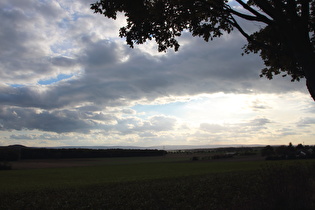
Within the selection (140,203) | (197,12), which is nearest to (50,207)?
(140,203)

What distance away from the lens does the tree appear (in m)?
9.84

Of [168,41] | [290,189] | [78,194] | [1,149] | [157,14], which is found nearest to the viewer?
[157,14]

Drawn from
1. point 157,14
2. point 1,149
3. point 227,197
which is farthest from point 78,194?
point 1,149

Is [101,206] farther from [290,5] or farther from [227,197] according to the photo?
[290,5]

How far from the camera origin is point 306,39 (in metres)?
10.4

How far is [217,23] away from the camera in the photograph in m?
14.8

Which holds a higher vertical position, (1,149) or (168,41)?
(168,41)

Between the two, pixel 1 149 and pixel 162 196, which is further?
pixel 1 149

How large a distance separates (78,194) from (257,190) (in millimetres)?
10793

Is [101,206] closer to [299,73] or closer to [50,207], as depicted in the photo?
[50,207]

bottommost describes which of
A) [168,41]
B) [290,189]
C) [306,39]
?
[290,189]

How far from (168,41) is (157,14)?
241cm

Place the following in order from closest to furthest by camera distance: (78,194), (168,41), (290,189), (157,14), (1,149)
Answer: (157,14)
(290,189)
(168,41)
(78,194)
(1,149)

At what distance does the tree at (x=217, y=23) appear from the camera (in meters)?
9.84
